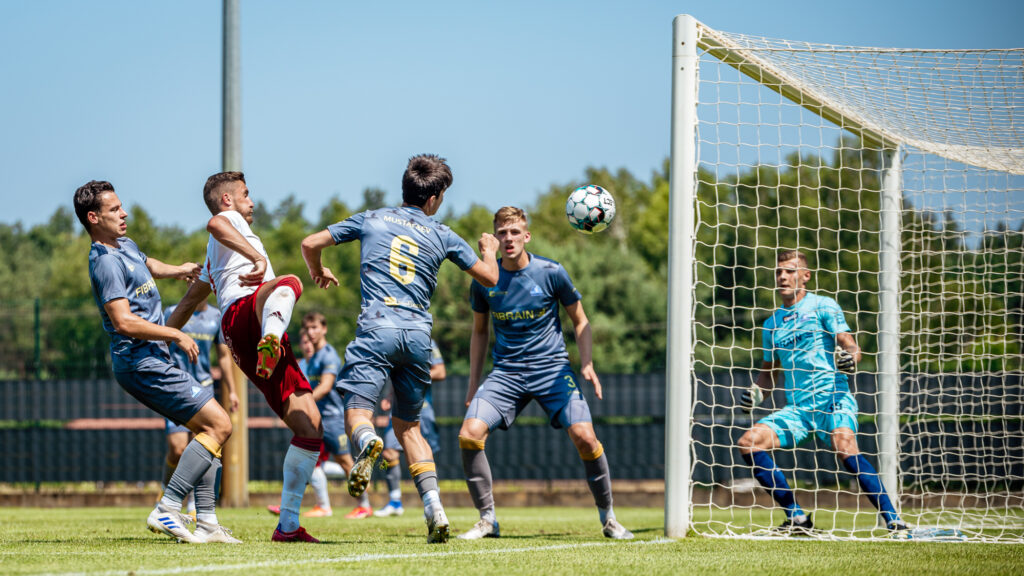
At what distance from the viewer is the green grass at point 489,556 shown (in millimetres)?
4496

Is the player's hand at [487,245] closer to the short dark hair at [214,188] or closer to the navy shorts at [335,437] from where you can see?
the short dark hair at [214,188]

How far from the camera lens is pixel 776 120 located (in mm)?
7488

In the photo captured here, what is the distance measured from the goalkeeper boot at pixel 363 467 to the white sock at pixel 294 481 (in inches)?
37.8

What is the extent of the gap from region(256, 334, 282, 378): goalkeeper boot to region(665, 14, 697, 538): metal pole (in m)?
2.51

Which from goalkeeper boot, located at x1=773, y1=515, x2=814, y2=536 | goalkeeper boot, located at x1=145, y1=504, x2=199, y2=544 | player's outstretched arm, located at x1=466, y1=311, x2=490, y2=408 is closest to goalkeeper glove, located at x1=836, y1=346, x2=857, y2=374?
goalkeeper boot, located at x1=773, y1=515, x2=814, y2=536

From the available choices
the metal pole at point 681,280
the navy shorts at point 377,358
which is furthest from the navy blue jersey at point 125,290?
the metal pole at point 681,280

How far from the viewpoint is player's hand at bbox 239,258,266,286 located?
18.9 ft

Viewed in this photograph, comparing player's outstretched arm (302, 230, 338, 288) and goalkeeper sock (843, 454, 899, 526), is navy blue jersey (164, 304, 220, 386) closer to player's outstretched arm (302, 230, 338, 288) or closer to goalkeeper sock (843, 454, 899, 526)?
player's outstretched arm (302, 230, 338, 288)

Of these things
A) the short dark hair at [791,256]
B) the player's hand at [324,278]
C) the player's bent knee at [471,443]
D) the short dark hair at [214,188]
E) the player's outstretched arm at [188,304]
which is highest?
the short dark hair at [214,188]

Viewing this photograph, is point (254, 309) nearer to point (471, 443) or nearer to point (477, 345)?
point (471, 443)

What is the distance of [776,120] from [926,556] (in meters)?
3.27

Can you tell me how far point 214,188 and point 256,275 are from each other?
0.79m

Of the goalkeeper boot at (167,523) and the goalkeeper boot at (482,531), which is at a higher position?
the goalkeeper boot at (167,523)

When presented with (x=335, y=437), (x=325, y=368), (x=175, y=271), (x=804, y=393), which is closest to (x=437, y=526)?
(x=175, y=271)
